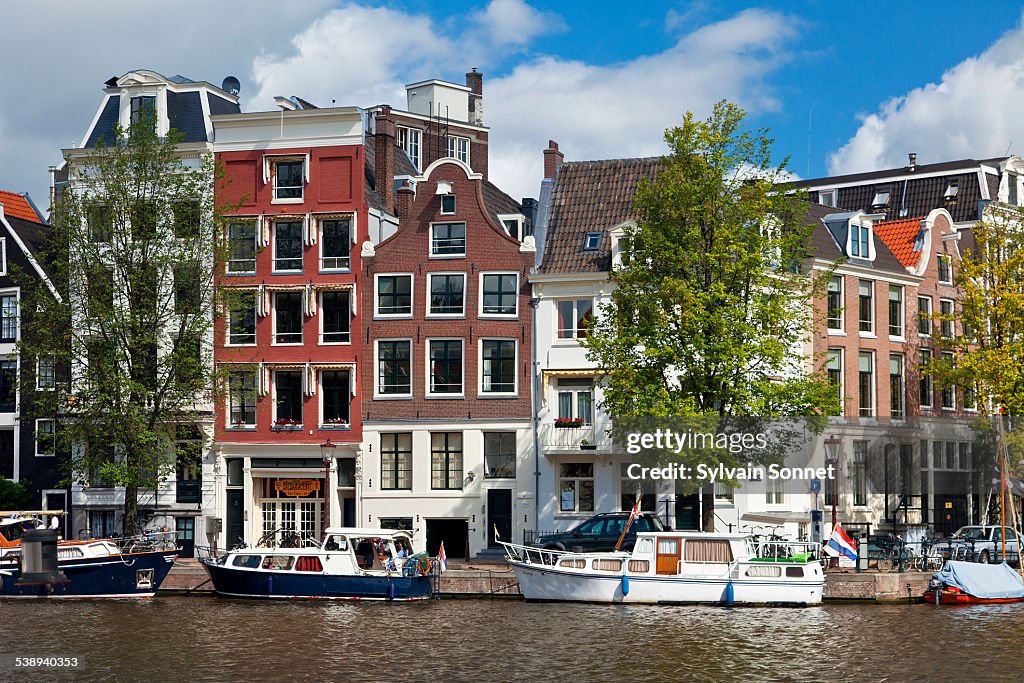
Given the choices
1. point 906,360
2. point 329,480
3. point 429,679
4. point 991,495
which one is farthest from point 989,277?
point 429,679

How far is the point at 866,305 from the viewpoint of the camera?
58.3 meters

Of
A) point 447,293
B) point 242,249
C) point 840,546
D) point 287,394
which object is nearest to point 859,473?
point 840,546

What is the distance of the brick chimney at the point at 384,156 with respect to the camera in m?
57.4

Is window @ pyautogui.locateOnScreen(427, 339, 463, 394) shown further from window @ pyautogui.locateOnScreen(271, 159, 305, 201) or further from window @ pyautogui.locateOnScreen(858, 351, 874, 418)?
window @ pyautogui.locateOnScreen(858, 351, 874, 418)

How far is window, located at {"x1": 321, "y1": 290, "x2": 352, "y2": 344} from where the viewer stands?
55125 millimetres

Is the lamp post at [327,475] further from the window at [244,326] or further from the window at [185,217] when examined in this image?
the window at [185,217]

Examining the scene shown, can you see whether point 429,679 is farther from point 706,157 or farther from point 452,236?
point 452,236

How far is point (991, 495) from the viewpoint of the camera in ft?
180

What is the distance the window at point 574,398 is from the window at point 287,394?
32.6 ft

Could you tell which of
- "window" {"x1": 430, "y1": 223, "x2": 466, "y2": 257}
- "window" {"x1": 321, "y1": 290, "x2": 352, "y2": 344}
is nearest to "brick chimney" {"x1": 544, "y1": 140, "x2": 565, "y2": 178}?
"window" {"x1": 430, "y1": 223, "x2": 466, "y2": 257}

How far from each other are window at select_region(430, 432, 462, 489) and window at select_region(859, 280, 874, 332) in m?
16.7

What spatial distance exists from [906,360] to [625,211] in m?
13.5

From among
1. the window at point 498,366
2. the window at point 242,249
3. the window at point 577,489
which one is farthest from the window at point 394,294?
the window at point 577,489

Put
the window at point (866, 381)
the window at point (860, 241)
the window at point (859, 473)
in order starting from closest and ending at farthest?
1. the window at point (859, 473)
2. the window at point (866, 381)
3. the window at point (860, 241)
